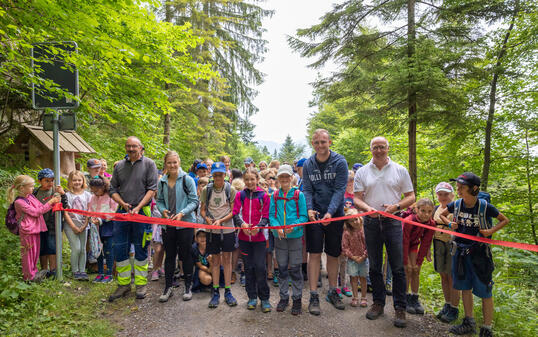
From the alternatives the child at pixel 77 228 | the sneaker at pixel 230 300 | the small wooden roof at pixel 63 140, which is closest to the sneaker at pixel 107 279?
the child at pixel 77 228

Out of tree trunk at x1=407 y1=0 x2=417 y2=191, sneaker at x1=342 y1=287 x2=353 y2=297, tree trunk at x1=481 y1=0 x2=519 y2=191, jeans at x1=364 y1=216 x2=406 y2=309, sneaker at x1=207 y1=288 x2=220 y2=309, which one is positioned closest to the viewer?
jeans at x1=364 y1=216 x2=406 y2=309

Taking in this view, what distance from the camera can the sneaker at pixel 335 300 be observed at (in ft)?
13.5

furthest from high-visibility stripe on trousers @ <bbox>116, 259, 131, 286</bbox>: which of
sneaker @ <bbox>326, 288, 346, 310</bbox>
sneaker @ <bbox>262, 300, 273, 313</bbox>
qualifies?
sneaker @ <bbox>326, 288, 346, 310</bbox>

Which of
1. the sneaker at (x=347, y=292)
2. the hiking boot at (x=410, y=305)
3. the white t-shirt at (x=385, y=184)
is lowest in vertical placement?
the sneaker at (x=347, y=292)

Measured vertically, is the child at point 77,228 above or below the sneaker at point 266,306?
above

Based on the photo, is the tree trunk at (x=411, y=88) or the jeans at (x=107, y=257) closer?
the jeans at (x=107, y=257)

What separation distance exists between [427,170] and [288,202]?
936 cm

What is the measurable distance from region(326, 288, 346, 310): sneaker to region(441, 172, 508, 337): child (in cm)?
141

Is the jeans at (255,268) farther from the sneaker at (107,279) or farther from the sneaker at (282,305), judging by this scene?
the sneaker at (107,279)

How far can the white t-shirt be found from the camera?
3.77m

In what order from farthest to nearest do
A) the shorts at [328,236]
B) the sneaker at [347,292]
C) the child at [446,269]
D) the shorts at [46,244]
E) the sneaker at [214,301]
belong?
the shorts at [46,244] → the sneaker at [347,292] → the sneaker at [214,301] → the shorts at [328,236] → the child at [446,269]

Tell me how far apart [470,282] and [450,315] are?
772 mm

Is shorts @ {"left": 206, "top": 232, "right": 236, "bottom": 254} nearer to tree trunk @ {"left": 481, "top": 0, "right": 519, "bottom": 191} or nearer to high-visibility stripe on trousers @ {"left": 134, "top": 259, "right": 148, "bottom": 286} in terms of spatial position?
high-visibility stripe on trousers @ {"left": 134, "top": 259, "right": 148, "bottom": 286}

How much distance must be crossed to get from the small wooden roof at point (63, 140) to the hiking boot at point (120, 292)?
3.72m
